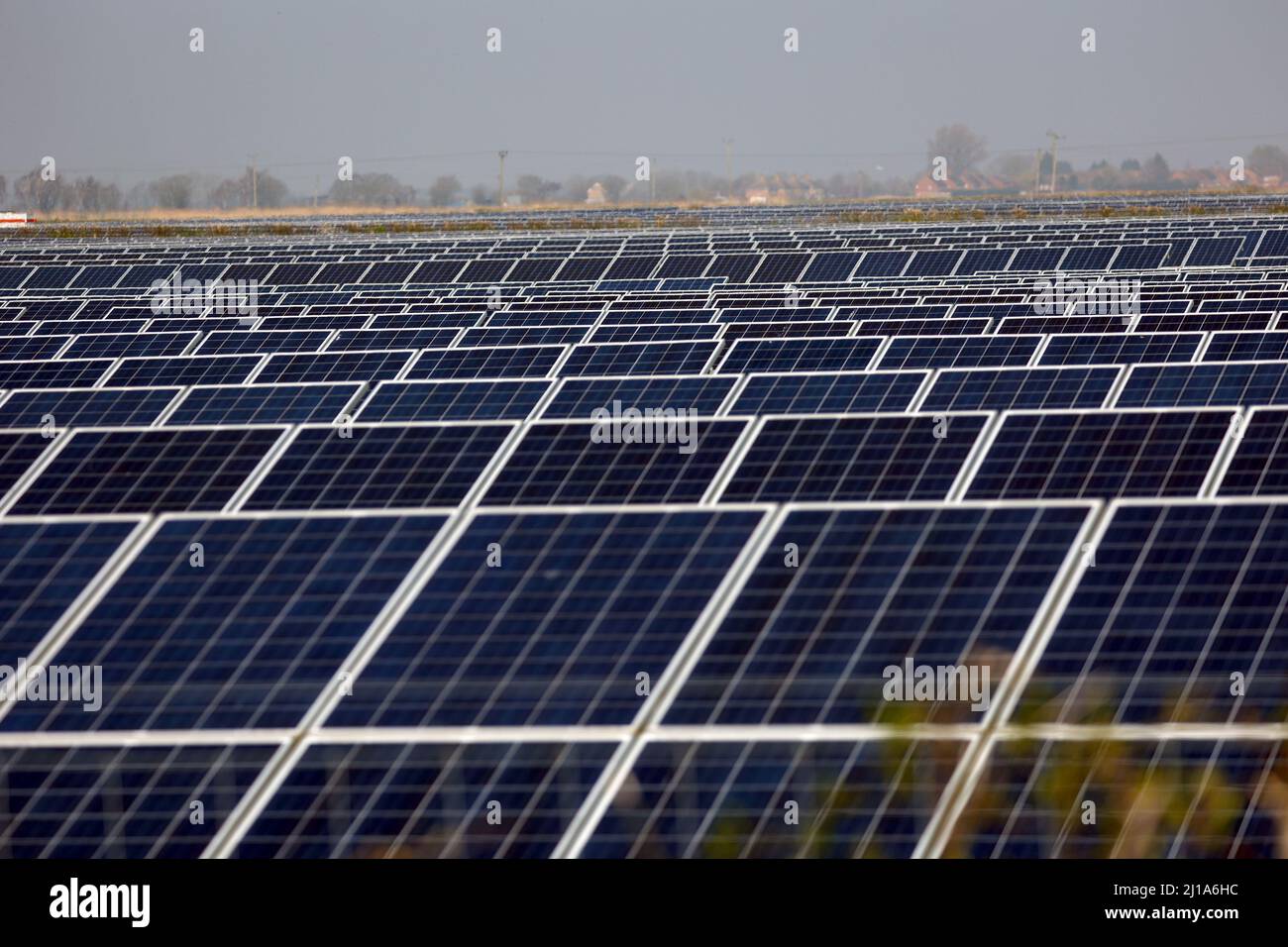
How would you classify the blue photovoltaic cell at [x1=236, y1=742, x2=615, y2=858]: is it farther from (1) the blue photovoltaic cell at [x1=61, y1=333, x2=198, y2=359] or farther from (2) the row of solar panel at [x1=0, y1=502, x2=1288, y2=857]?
(1) the blue photovoltaic cell at [x1=61, y1=333, x2=198, y2=359]

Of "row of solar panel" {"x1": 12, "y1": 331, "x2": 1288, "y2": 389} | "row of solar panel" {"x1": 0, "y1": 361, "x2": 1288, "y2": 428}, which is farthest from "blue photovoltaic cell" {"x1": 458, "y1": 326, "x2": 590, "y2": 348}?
"row of solar panel" {"x1": 0, "y1": 361, "x2": 1288, "y2": 428}

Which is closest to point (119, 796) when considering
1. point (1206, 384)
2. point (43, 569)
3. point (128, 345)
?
point (43, 569)

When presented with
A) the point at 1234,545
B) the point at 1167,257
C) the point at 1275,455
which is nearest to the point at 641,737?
the point at 1234,545

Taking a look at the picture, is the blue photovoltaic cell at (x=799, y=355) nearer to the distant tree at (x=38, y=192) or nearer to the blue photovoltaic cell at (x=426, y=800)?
the blue photovoltaic cell at (x=426, y=800)

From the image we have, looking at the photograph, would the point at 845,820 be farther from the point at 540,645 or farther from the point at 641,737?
the point at 540,645

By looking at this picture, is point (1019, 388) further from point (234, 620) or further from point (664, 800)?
point (664, 800)
